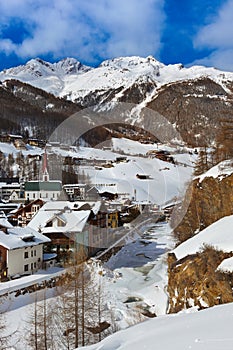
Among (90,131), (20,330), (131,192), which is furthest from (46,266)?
(90,131)

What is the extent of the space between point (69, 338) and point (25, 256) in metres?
7.83

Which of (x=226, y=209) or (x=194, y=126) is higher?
(x=194, y=126)

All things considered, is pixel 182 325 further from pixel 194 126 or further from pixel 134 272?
pixel 194 126

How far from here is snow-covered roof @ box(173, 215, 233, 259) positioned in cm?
981

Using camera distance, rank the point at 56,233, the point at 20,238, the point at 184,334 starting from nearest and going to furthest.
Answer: the point at 184,334, the point at 20,238, the point at 56,233

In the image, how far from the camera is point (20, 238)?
1786cm

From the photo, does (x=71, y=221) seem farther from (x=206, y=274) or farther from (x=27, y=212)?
(x=206, y=274)

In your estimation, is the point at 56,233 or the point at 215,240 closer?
the point at 215,240

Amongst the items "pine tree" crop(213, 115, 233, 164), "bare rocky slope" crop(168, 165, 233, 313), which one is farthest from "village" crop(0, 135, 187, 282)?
"pine tree" crop(213, 115, 233, 164)

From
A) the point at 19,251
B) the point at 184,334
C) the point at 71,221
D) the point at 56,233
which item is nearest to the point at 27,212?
the point at 71,221

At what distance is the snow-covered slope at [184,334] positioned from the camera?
4285mm

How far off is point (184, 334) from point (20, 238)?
1427 centimetres

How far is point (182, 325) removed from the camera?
17.7 ft

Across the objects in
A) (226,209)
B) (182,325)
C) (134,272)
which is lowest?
(134,272)
